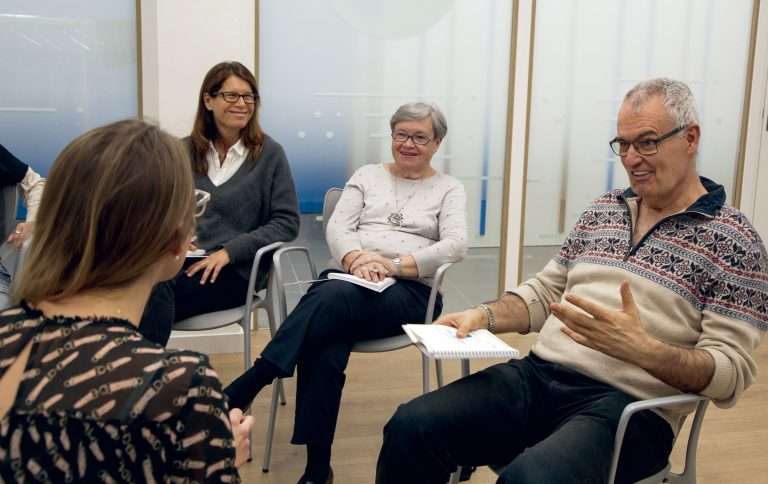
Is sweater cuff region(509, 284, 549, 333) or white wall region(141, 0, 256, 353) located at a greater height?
white wall region(141, 0, 256, 353)

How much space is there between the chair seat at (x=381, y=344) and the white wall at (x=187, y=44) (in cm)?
160

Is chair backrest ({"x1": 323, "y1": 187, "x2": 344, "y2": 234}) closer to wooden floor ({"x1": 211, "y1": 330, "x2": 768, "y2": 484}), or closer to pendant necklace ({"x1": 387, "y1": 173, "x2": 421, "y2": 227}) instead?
pendant necklace ({"x1": 387, "y1": 173, "x2": 421, "y2": 227})

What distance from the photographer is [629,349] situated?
1.78 metres

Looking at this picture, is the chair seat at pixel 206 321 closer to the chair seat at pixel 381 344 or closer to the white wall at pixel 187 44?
the chair seat at pixel 381 344

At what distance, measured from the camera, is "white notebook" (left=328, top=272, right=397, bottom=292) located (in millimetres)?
2592

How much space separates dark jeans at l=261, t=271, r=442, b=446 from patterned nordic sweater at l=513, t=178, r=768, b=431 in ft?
2.08

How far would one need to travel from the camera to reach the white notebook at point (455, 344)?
1890mm

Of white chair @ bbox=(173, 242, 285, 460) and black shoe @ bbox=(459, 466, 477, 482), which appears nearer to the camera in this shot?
black shoe @ bbox=(459, 466, 477, 482)

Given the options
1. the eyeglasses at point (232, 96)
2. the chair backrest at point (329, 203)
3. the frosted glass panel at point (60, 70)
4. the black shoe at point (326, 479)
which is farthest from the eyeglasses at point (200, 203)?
the frosted glass panel at point (60, 70)

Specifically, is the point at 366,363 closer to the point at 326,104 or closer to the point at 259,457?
the point at 259,457

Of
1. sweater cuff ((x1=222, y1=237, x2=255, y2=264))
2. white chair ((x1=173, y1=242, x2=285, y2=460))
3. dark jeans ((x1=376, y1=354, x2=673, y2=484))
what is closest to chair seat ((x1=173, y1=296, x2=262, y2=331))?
white chair ((x1=173, y1=242, x2=285, y2=460))

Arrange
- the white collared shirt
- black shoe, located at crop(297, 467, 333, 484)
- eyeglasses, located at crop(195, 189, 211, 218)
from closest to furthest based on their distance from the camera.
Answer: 1. eyeglasses, located at crop(195, 189, 211, 218)
2. black shoe, located at crop(297, 467, 333, 484)
3. the white collared shirt

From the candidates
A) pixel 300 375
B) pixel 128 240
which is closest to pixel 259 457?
pixel 300 375

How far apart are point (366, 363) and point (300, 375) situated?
1.31 metres
